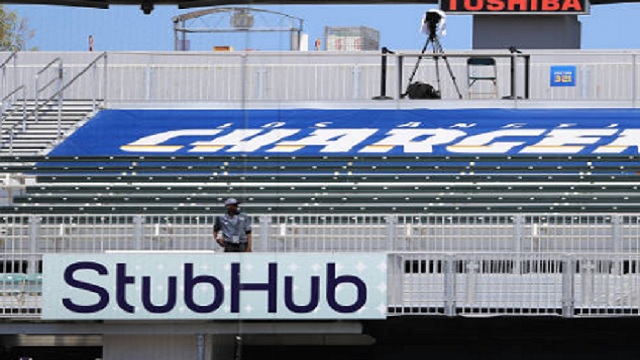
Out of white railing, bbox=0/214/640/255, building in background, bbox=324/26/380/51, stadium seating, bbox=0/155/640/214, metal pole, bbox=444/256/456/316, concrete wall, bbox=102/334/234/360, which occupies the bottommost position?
concrete wall, bbox=102/334/234/360

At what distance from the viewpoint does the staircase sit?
22859 millimetres

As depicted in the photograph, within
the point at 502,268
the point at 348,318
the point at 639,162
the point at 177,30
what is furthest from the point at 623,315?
the point at 177,30

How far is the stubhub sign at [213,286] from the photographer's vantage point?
652 inches

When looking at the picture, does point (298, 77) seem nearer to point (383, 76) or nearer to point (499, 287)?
point (383, 76)

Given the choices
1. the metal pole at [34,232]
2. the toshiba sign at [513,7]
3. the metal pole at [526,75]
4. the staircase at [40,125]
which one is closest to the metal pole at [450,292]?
the metal pole at [34,232]

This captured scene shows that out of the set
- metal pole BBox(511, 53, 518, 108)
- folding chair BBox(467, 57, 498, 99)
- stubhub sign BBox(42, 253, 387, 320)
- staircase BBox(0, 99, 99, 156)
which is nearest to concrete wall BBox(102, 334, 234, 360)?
stubhub sign BBox(42, 253, 387, 320)

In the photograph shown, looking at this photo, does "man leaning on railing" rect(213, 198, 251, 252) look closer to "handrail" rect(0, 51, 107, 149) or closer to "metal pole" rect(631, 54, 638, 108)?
"handrail" rect(0, 51, 107, 149)

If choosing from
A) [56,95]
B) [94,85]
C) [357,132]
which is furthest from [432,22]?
[56,95]

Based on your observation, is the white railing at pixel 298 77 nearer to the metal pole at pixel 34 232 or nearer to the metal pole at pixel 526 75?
the metal pole at pixel 526 75

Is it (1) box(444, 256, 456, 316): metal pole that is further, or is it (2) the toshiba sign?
(2) the toshiba sign

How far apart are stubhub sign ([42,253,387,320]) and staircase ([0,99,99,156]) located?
19.4 ft

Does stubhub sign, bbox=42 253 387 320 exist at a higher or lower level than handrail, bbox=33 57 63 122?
lower

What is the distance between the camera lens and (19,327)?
16.9m

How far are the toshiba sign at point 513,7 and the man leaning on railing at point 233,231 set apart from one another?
9.65m
